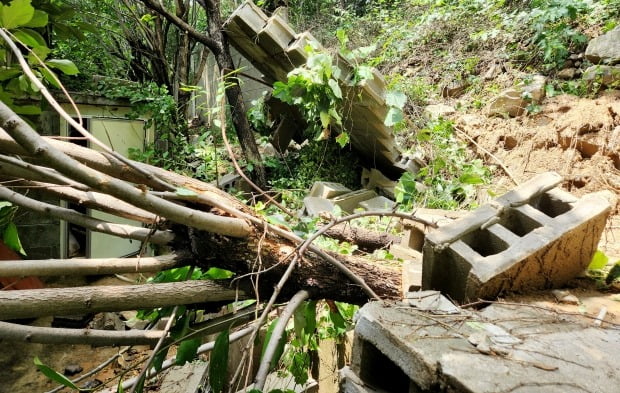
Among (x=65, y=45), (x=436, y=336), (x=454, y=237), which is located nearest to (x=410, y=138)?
(x=454, y=237)

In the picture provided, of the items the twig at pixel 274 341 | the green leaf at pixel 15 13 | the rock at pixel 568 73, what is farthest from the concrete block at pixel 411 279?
the rock at pixel 568 73

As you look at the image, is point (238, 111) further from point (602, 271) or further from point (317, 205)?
point (602, 271)

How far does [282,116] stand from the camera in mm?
5801

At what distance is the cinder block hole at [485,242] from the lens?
1794mm

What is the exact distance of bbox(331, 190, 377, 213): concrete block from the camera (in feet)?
15.1

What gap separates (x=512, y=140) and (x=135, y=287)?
179 inches

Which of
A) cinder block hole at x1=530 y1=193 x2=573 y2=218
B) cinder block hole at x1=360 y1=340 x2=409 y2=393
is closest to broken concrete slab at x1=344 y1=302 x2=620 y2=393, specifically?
cinder block hole at x1=360 y1=340 x2=409 y2=393

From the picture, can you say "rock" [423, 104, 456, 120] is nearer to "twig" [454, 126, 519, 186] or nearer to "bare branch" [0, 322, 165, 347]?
"twig" [454, 126, 519, 186]

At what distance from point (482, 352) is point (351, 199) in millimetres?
3567

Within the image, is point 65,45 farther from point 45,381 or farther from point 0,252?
point 45,381

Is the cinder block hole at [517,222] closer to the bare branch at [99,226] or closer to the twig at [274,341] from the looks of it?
the twig at [274,341]

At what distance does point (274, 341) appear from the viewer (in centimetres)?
127

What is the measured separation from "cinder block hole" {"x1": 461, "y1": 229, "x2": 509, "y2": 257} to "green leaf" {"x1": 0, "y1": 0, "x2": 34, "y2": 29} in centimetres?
220

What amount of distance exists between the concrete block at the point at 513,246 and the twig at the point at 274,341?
644mm
